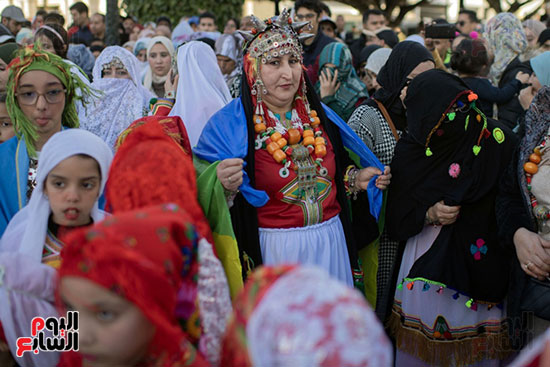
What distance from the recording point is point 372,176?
3.58m

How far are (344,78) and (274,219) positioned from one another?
3.15 m

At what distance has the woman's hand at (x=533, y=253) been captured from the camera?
118 inches

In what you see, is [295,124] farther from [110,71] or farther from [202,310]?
[110,71]

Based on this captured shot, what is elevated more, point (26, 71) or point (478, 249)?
point (26, 71)

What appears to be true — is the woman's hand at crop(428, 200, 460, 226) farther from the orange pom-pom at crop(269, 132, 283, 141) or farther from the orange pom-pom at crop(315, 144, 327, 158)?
the orange pom-pom at crop(269, 132, 283, 141)

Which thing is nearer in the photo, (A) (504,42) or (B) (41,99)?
(B) (41,99)

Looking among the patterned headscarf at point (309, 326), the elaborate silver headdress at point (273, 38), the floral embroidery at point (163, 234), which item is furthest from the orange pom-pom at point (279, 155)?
the patterned headscarf at point (309, 326)

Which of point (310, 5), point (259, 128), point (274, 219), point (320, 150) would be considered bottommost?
point (274, 219)

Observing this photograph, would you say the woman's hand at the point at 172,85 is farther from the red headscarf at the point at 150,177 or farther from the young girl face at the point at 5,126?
the red headscarf at the point at 150,177

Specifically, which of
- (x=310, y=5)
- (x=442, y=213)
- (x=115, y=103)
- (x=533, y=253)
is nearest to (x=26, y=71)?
(x=115, y=103)

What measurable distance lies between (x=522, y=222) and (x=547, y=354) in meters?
1.65

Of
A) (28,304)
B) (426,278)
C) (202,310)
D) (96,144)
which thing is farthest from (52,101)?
(426,278)

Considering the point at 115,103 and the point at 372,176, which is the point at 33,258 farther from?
the point at 115,103

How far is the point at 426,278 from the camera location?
11.4 ft
